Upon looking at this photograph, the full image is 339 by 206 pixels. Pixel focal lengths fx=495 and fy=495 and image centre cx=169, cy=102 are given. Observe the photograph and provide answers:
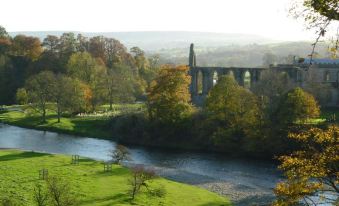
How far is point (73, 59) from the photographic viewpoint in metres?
113

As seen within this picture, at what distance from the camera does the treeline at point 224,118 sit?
6775cm

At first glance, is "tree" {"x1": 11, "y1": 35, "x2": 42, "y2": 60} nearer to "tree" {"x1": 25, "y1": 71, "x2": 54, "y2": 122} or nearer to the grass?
"tree" {"x1": 25, "y1": 71, "x2": 54, "y2": 122}

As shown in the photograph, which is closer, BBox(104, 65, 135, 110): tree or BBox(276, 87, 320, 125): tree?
BBox(276, 87, 320, 125): tree

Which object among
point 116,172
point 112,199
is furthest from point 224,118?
point 112,199

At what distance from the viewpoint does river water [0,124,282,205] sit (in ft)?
161

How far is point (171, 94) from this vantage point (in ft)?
264

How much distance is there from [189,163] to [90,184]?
63.7ft

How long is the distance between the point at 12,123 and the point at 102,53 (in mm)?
47442

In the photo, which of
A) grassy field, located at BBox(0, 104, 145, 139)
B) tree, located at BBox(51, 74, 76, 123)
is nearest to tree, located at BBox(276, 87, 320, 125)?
grassy field, located at BBox(0, 104, 145, 139)

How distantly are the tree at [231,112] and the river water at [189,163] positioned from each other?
433cm

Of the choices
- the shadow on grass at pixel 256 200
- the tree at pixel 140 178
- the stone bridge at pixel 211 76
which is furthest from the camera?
the stone bridge at pixel 211 76

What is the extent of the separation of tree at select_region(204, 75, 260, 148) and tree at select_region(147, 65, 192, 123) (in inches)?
189

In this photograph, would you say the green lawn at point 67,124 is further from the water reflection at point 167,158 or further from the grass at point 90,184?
the grass at point 90,184

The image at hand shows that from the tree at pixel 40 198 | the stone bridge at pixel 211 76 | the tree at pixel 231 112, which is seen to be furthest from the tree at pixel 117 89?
the tree at pixel 40 198
